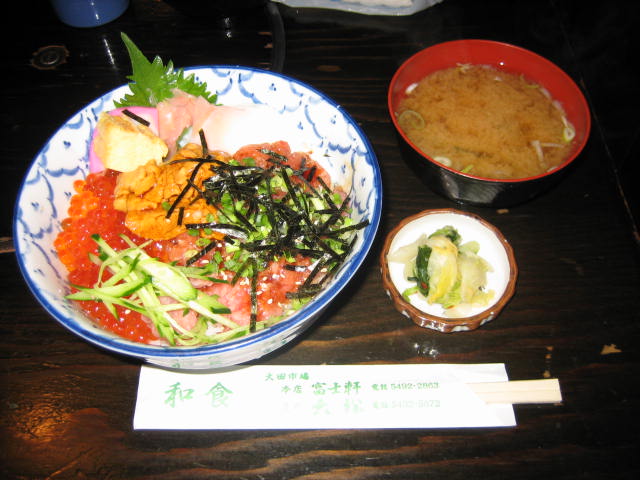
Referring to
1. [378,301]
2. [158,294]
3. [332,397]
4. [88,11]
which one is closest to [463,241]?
[378,301]

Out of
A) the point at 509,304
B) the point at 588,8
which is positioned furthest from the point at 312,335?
the point at 588,8

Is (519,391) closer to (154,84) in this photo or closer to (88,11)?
(154,84)

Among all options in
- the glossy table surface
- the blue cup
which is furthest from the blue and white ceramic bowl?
the blue cup

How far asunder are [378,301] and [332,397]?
47 centimetres

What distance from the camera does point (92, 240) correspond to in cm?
153

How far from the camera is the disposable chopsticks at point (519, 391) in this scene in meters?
1.56

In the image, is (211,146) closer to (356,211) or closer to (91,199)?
(91,199)

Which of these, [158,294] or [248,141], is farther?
[248,141]

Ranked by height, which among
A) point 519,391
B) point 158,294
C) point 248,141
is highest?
point 248,141

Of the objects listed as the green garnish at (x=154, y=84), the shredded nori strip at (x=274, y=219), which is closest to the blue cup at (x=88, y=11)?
the green garnish at (x=154, y=84)

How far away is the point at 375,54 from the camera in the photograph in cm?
267

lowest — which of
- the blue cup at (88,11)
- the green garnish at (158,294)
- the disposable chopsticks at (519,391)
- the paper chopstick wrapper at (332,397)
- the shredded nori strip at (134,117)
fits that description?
the disposable chopsticks at (519,391)

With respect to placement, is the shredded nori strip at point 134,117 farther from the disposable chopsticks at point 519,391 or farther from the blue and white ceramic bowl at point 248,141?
the disposable chopsticks at point 519,391

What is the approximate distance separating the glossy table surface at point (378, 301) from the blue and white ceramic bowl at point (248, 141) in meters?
0.40
